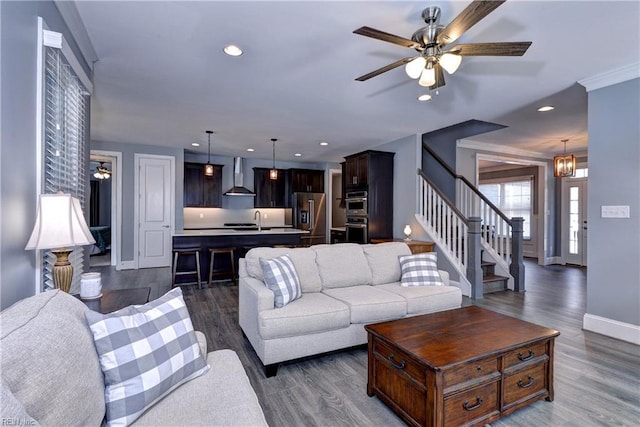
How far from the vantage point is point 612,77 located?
311cm

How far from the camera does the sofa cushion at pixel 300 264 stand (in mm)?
2965

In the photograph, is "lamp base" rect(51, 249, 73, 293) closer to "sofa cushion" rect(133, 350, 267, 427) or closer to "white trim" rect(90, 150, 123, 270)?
"sofa cushion" rect(133, 350, 267, 427)

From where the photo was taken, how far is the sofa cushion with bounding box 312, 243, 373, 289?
3.15 meters

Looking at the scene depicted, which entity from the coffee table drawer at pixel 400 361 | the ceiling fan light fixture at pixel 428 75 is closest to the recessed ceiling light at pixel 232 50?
the ceiling fan light fixture at pixel 428 75

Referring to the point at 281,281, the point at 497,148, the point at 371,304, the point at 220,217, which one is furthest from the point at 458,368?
the point at 220,217

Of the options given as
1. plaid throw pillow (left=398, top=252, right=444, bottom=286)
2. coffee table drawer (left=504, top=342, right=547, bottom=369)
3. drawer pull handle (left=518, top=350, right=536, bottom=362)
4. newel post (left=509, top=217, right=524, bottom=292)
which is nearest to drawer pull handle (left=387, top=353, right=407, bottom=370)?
coffee table drawer (left=504, top=342, right=547, bottom=369)

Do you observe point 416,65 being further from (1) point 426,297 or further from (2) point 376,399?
(2) point 376,399

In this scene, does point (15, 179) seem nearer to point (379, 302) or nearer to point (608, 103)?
point (379, 302)

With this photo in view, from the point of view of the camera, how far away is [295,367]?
255 cm

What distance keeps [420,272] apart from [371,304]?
0.85 meters

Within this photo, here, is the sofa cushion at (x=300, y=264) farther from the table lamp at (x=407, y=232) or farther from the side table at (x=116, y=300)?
the table lamp at (x=407, y=232)

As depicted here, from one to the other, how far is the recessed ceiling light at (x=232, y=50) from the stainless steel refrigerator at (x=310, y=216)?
561 centimetres

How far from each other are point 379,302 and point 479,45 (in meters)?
2.03

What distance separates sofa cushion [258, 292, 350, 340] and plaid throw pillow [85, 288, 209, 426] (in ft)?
3.05
